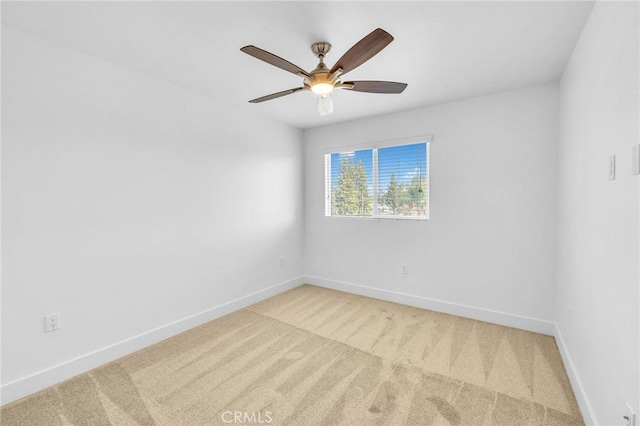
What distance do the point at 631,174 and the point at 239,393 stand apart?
2382 millimetres

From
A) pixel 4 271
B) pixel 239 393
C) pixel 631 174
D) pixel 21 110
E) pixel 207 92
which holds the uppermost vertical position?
pixel 207 92

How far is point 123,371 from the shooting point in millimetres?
2168

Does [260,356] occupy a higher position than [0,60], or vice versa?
[0,60]

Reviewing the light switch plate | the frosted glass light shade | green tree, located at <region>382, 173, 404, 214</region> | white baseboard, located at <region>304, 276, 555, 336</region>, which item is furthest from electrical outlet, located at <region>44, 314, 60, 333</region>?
the light switch plate

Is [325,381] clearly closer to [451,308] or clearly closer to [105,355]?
[105,355]

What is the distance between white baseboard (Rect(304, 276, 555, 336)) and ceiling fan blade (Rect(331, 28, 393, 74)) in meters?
2.78

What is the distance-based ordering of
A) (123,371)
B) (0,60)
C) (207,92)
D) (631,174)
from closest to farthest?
(631,174)
(0,60)
(123,371)
(207,92)

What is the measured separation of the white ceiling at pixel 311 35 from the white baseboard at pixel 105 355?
7.52 feet

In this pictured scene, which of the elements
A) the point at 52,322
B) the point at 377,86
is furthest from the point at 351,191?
the point at 52,322

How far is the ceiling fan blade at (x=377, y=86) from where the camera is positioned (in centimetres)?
196

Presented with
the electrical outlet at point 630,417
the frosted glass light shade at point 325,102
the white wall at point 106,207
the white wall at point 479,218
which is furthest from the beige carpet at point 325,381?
the frosted glass light shade at point 325,102

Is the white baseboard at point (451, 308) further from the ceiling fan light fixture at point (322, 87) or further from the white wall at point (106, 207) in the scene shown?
the ceiling fan light fixture at point (322, 87)

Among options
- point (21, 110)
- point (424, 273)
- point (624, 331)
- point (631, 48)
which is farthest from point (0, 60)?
point (424, 273)

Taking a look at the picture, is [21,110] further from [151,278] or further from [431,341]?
[431,341]
